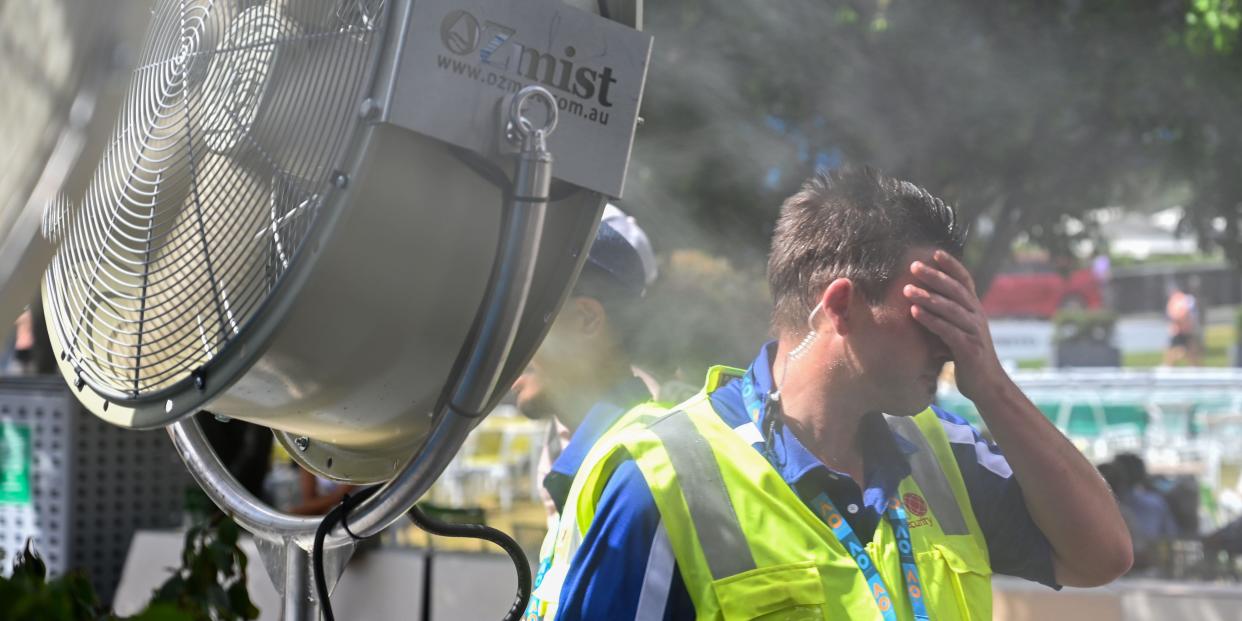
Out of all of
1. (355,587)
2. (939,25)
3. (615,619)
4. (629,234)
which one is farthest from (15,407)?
(615,619)

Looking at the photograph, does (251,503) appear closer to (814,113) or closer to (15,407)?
(15,407)

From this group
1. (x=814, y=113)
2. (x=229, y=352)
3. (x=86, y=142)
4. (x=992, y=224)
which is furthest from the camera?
(x=992, y=224)

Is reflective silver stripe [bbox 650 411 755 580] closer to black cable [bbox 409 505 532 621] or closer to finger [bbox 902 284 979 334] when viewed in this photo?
black cable [bbox 409 505 532 621]

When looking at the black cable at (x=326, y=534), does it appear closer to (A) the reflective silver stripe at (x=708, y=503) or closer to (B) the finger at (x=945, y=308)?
(A) the reflective silver stripe at (x=708, y=503)

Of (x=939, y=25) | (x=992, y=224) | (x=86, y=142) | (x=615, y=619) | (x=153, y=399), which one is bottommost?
(x=615, y=619)

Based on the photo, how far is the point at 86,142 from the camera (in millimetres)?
661

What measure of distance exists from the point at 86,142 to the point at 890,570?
1167 mm

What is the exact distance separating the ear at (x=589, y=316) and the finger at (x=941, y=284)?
107cm

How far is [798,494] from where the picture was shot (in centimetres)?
160

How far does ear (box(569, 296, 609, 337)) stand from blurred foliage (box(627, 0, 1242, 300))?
243 centimetres

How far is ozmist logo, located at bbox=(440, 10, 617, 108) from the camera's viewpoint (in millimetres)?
1082

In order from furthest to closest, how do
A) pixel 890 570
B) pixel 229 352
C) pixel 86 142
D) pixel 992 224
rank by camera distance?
pixel 992 224 < pixel 890 570 < pixel 229 352 < pixel 86 142

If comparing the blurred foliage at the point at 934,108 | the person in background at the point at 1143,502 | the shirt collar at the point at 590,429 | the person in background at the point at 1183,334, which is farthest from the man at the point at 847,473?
the person in background at the point at 1183,334

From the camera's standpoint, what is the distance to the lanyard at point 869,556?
1.54 metres
